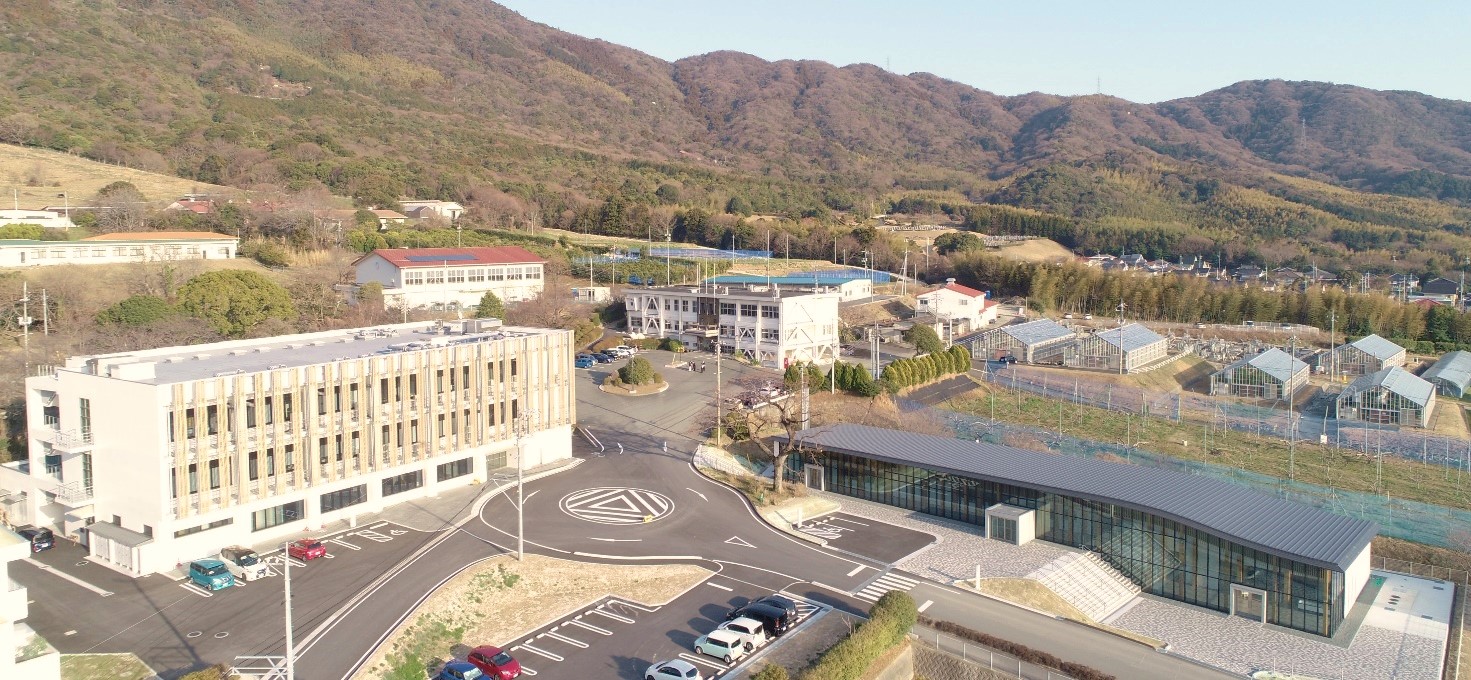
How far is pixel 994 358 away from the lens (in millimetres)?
52656

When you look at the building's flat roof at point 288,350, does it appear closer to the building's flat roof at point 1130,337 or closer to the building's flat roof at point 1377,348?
the building's flat roof at point 1130,337

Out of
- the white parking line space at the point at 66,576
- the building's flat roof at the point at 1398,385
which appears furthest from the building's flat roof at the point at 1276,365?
the white parking line space at the point at 66,576

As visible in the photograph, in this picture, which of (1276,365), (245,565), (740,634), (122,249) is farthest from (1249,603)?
(122,249)

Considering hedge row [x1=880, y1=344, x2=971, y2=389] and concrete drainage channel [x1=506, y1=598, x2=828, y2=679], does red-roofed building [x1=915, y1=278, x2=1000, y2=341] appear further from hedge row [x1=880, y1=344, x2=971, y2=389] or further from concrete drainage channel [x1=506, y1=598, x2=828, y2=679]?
concrete drainage channel [x1=506, y1=598, x2=828, y2=679]

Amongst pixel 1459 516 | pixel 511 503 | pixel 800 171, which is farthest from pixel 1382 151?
pixel 511 503

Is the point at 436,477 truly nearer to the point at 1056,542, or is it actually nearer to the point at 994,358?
the point at 1056,542

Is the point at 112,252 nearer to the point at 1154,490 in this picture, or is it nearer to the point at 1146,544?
the point at 1154,490

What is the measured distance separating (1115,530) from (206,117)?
3724 inches

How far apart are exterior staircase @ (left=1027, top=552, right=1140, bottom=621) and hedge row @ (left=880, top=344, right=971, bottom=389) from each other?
18.4 m

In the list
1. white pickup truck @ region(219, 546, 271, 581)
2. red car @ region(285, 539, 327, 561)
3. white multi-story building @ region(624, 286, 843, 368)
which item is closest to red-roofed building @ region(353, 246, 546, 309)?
white multi-story building @ region(624, 286, 843, 368)

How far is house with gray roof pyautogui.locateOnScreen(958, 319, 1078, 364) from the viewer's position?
168 feet

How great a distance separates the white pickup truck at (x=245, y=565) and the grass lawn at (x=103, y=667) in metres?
3.57

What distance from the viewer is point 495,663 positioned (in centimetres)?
1644

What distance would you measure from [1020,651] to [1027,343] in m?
35.9
